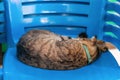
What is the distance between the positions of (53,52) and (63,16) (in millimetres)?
442

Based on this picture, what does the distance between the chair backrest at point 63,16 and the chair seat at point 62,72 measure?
1.08 feet

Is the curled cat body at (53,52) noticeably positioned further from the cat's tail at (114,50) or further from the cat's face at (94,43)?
the cat's tail at (114,50)

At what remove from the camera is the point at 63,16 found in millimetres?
1428

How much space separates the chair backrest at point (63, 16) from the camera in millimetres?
1389

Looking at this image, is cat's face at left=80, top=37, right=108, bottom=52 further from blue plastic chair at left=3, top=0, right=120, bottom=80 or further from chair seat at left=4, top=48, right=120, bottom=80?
blue plastic chair at left=3, top=0, right=120, bottom=80

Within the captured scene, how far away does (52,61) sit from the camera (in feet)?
3.34

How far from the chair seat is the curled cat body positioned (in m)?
0.02

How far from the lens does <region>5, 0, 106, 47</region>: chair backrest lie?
4.56 ft

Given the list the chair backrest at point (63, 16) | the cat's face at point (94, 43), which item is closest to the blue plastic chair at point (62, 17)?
the chair backrest at point (63, 16)

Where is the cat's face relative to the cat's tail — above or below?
above

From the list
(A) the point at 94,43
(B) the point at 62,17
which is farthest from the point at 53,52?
(B) the point at 62,17

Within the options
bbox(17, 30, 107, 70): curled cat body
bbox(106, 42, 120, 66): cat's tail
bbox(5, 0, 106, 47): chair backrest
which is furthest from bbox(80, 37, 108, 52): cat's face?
bbox(5, 0, 106, 47): chair backrest

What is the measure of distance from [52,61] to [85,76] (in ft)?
0.47

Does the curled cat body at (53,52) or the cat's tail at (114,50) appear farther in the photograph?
the cat's tail at (114,50)
